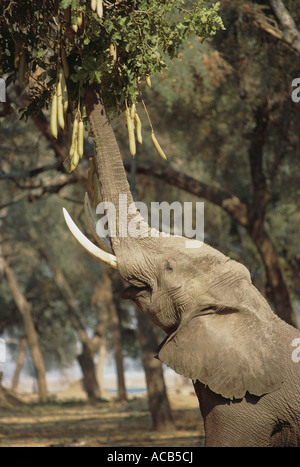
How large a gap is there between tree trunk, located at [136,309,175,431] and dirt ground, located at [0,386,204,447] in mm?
335

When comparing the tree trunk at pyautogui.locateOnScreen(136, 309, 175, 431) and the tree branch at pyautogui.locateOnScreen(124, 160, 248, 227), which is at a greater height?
the tree branch at pyautogui.locateOnScreen(124, 160, 248, 227)

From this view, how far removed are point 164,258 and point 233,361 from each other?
0.97 meters

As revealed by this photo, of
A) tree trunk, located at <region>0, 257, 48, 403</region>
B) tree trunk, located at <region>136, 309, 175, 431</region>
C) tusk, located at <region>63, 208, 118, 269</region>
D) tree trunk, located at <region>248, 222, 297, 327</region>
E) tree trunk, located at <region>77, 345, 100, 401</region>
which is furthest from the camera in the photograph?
tree trunk, located at <region>77, 345, 100, 401</region>

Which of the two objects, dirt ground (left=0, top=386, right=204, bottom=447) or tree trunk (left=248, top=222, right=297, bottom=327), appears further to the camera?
dirt ground (left=0, top=386, right=204, bottom=447)

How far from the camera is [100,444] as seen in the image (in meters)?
14.5

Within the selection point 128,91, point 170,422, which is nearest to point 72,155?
point 128,91

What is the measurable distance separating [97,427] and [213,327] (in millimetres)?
14293

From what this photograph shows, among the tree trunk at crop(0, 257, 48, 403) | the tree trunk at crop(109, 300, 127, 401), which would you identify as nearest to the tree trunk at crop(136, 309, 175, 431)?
the tree trunk at crop(109, 300, 127, 401)

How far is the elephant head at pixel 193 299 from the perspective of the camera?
5.34 meters

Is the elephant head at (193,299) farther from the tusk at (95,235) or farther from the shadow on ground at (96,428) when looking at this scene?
the shadow on ground at (96,428)

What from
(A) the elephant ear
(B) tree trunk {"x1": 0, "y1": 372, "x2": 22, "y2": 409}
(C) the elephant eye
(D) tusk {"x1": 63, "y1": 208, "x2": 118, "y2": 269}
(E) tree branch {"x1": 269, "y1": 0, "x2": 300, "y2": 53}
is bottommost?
(B) tree trunk {"x1": 0, "y1": 372, "x2": 22, "y2": 409}

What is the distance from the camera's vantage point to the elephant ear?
17.4 feet

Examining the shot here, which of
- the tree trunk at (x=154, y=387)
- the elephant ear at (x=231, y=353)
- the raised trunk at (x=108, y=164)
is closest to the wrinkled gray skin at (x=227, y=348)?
the elephant ear at (x=231, y=353)

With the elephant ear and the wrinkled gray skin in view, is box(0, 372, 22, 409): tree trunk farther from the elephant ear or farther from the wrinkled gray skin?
the elephant ear
